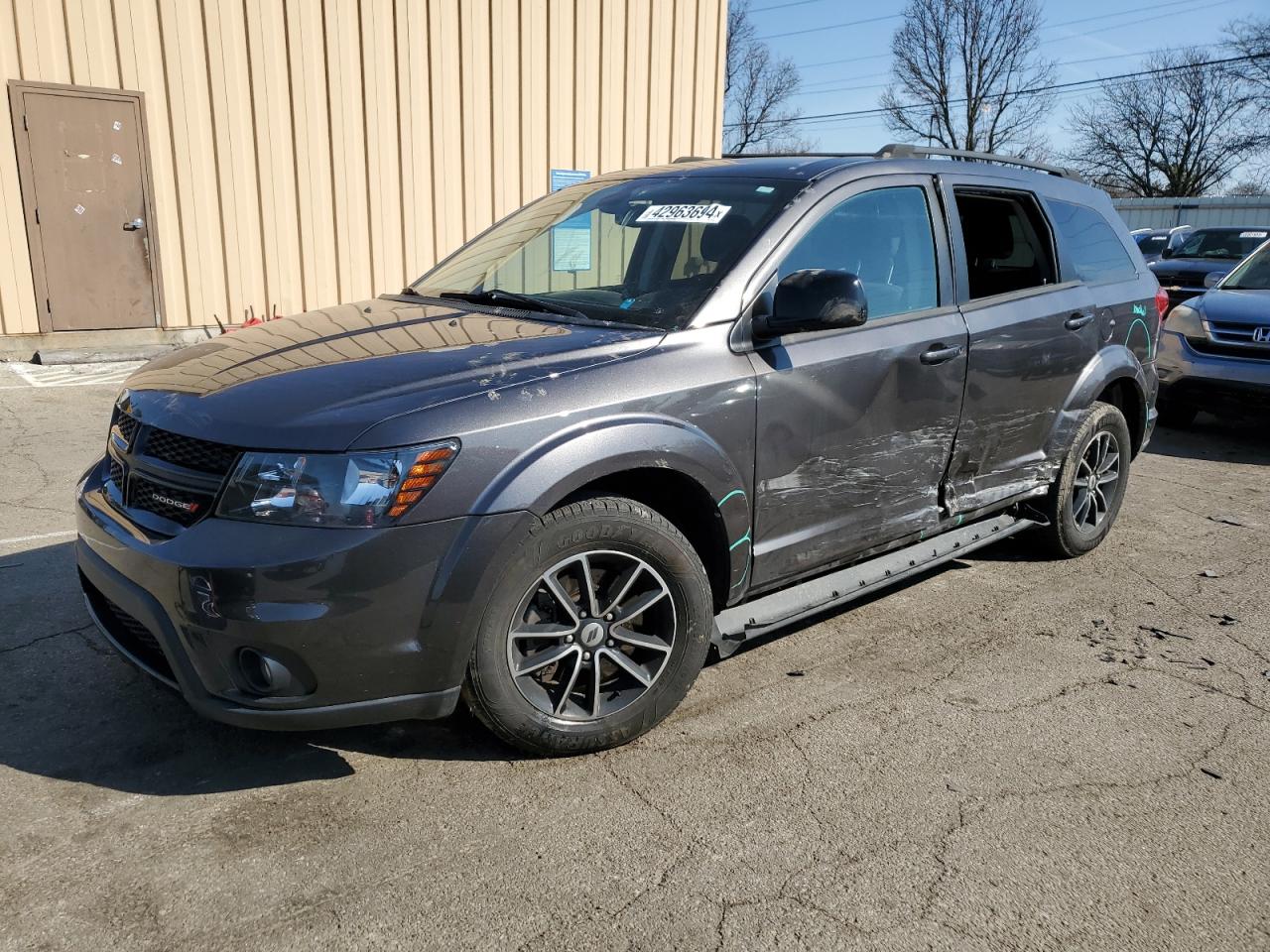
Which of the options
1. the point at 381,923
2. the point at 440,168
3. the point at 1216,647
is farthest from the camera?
the point at 440,168

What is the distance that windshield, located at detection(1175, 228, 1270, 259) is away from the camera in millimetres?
14766

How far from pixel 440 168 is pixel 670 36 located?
3.80 meters

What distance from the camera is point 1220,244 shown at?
15.3 m

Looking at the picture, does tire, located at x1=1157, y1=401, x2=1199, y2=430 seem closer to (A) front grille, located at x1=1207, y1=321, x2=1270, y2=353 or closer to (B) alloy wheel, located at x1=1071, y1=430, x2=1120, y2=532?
Answer: (A) front grille, located at x1=1207, y1=321, x2=1270, y2=353

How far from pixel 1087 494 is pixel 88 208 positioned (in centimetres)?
931

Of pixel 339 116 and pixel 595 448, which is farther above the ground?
pixel 339 116

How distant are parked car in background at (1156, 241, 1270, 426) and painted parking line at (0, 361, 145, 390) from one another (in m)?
9.11

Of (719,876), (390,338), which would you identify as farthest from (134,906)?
(390,338)

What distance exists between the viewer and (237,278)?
10.8 m

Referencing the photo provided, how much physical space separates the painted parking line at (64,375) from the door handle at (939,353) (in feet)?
25.7

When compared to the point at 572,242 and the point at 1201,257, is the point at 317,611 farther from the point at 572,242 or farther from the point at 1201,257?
the point at 1201,257

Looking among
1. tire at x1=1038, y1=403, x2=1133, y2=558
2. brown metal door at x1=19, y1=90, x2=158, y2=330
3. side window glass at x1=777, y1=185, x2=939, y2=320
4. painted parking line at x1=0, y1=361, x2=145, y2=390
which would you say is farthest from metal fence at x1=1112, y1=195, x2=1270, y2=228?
side window glass at x1=777, y1=185, x2=939, y2=320

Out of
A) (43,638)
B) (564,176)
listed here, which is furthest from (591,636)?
(564,176)

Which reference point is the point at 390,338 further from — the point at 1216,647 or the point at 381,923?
the point at 1216,647
